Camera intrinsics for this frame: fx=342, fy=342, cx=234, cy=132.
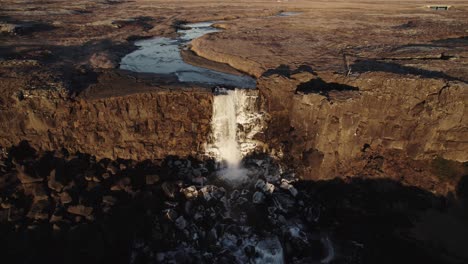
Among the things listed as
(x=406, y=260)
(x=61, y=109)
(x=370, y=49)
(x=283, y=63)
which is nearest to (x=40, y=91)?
(x=61, y=109)

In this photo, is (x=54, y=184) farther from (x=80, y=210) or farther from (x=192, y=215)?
(x=192, y=215)

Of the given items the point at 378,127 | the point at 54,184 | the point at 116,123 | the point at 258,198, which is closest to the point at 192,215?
the point at 258,198

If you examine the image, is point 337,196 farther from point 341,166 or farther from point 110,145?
point 110,145

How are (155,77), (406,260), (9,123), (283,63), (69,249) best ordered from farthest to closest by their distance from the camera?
(283,63) < (155,77) < (9,123) < (406,260) < (69,249)

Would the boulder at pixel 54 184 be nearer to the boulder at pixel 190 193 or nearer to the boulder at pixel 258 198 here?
the boulder at pixel 190 193

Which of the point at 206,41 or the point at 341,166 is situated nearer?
the point at 341,166

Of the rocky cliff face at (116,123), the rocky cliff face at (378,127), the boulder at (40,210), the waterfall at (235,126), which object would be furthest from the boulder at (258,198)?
the boulder at (40,210)
